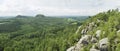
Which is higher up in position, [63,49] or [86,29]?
[86,29]

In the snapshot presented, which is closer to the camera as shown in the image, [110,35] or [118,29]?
[110,35]

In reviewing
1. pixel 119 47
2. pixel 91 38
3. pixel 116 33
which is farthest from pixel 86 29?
pixel 119 47

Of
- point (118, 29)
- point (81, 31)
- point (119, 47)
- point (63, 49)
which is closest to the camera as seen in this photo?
point (119, 47)

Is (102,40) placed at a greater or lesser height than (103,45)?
greater

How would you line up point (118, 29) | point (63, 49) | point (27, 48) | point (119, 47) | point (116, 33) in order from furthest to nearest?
point (27, 48) → point (63, 49) → point (118, 29) → point (116, 33) → point (119, 47)

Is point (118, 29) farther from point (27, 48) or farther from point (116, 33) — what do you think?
point (27, 48)

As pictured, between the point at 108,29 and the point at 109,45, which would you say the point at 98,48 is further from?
the point at 108,29

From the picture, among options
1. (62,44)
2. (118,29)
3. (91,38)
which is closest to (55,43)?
(62,44)

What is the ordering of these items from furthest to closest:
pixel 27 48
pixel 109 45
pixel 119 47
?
pixel 27 48, pixel 109 45, pixel 119 47

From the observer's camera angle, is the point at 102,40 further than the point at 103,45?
Yes
